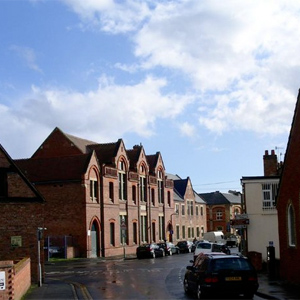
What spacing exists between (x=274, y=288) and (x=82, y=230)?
32.6 meters

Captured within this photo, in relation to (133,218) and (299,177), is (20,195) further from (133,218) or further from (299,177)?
(133,218)

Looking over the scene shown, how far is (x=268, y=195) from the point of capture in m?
34.8

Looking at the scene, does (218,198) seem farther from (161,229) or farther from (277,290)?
(277,290)

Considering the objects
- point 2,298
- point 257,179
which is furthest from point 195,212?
point 2,298

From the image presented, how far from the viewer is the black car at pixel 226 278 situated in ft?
59.0

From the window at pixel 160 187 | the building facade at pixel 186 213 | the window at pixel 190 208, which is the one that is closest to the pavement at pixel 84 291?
the window at pixel 160 187

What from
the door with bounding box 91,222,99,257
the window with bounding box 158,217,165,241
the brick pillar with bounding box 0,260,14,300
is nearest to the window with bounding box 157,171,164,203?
the window with bounding box 158,217,165,241

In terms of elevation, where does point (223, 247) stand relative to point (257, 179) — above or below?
below

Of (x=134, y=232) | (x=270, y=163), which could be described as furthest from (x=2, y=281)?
(x=134, y=232)

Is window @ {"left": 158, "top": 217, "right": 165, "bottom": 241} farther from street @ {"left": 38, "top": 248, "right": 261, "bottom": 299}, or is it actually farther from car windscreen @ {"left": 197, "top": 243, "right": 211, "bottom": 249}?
street @ {"left": 38, "top": 248, "right": 261, "bottom": 299}

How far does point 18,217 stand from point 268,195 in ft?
50.9

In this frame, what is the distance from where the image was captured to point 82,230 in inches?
2052

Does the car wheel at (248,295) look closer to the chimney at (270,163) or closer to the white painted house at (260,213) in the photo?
the white painted house at (260,213)

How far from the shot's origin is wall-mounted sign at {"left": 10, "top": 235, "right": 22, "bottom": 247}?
2663 cm
